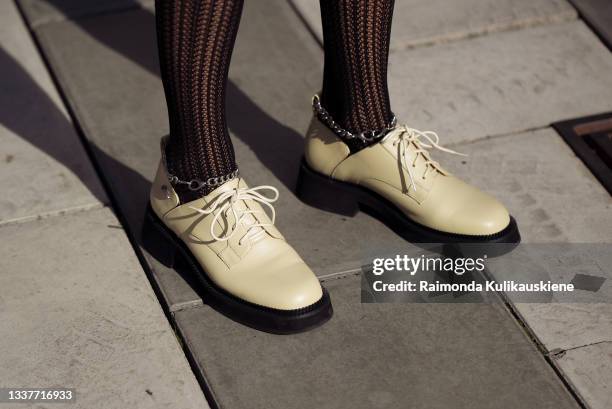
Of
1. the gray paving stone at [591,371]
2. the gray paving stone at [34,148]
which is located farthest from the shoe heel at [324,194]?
the gray paving stone at [591,371]

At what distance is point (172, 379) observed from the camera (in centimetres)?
185

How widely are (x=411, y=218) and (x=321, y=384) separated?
47 cm

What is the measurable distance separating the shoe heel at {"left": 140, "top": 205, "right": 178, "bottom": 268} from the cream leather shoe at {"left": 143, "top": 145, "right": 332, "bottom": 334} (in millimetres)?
57

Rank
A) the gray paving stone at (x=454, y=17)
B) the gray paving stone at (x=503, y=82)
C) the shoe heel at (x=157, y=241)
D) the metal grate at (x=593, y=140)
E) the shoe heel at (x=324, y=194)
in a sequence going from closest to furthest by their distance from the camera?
1. the shoe heel at (x=157, y=241)
2. the shoe heel at (x=324, y=194)
3. the metal grate at (x=593, y=140)
4. the gray paving stone at (x=503, y=82)
5. the gray paving stone at (x=454, y=17)

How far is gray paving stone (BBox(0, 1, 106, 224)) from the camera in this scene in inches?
89.8

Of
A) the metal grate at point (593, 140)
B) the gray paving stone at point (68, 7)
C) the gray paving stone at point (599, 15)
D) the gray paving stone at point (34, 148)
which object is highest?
Result: the gray paving stone at point (68, 7)

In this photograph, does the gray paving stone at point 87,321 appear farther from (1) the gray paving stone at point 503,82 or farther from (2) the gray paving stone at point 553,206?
(1) the gray paving stone at point 503,82

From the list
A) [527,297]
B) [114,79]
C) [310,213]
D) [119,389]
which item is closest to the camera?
[119,389]

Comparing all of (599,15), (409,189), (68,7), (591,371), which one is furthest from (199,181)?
(599,15)

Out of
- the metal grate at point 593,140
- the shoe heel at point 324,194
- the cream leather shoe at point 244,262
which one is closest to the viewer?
the cream leather shoe at point 244,262

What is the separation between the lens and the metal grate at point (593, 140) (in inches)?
94.0

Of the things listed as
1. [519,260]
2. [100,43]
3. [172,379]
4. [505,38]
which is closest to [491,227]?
[519,260]

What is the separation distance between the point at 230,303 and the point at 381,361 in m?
0.33

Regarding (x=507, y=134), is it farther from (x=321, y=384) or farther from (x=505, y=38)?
(x=321, y=384)
